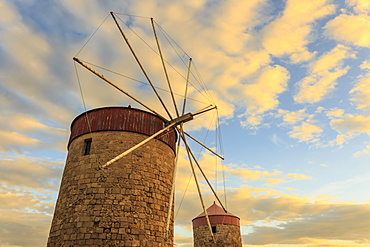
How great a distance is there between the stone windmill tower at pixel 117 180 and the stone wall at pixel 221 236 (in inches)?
461

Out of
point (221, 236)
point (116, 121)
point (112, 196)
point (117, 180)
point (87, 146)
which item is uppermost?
point (116, 121)

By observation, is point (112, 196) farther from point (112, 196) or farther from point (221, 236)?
point (221, 236)

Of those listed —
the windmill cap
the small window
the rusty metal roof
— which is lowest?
the windmill cap

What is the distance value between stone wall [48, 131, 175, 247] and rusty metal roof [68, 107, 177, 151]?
0.32 meters

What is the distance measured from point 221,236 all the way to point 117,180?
1516 centimetres

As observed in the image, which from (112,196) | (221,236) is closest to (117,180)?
(112,196)

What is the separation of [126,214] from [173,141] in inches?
210

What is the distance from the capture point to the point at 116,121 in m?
13.0

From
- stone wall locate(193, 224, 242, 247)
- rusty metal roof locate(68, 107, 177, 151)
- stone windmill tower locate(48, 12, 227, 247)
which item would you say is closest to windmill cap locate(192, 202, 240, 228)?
stone wall locate(193, 224, 242, 247)

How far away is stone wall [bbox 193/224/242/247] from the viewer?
22.9 metres

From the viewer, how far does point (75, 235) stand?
1057 cm

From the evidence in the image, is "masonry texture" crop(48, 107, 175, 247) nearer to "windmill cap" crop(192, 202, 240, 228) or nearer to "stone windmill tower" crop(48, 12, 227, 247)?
"stone windmill tower" crop(48, 12, 227, 247)

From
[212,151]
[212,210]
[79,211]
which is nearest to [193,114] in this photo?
[212,151]

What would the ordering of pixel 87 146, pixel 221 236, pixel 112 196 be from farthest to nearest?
pixel 221 236, pixel 87 146, pixel 112 196
